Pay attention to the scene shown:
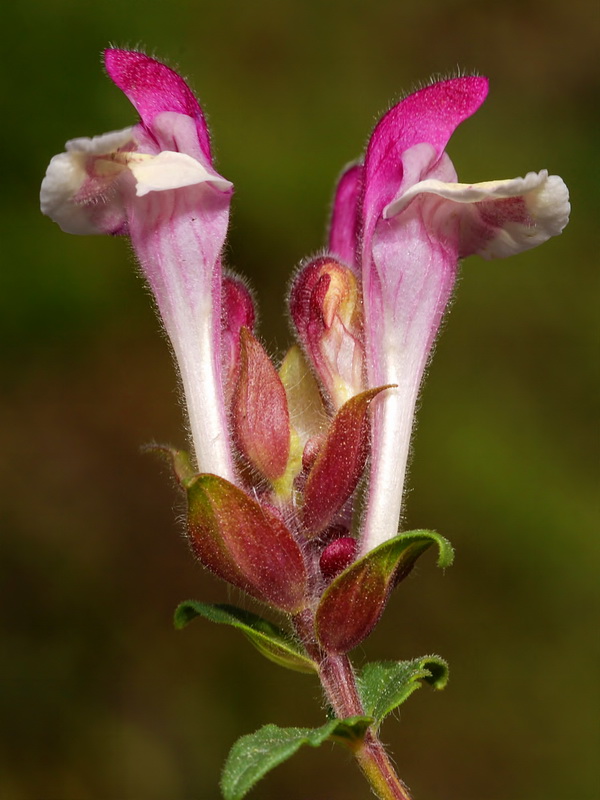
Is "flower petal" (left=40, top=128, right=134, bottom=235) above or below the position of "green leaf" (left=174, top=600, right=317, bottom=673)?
above

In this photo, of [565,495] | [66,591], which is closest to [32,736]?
[66,591]

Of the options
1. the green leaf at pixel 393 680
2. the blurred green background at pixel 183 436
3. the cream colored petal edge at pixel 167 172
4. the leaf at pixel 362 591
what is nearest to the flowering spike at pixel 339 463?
the leaf at pixel 362 591

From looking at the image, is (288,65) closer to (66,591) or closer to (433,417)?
(433,417)

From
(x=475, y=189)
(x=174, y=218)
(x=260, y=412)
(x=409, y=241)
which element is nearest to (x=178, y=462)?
(x=260, y=412)

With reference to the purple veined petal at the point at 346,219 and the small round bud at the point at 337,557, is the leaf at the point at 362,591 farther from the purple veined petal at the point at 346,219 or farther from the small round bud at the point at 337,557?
the purple veined petal at the point at 346,219

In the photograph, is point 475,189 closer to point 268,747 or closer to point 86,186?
point 86,186

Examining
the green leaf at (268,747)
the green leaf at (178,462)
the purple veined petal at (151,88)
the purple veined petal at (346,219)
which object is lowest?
the green leaf at (268,747)

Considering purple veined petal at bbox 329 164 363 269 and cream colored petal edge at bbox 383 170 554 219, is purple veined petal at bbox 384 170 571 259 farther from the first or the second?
purple veined petal at bbox 329 164 363 269

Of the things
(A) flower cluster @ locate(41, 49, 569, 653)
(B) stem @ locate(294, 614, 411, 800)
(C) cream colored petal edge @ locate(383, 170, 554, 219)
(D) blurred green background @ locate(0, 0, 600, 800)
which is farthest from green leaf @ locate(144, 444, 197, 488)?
(D) blurred green background @ locate(0, 0, 600, 800)
